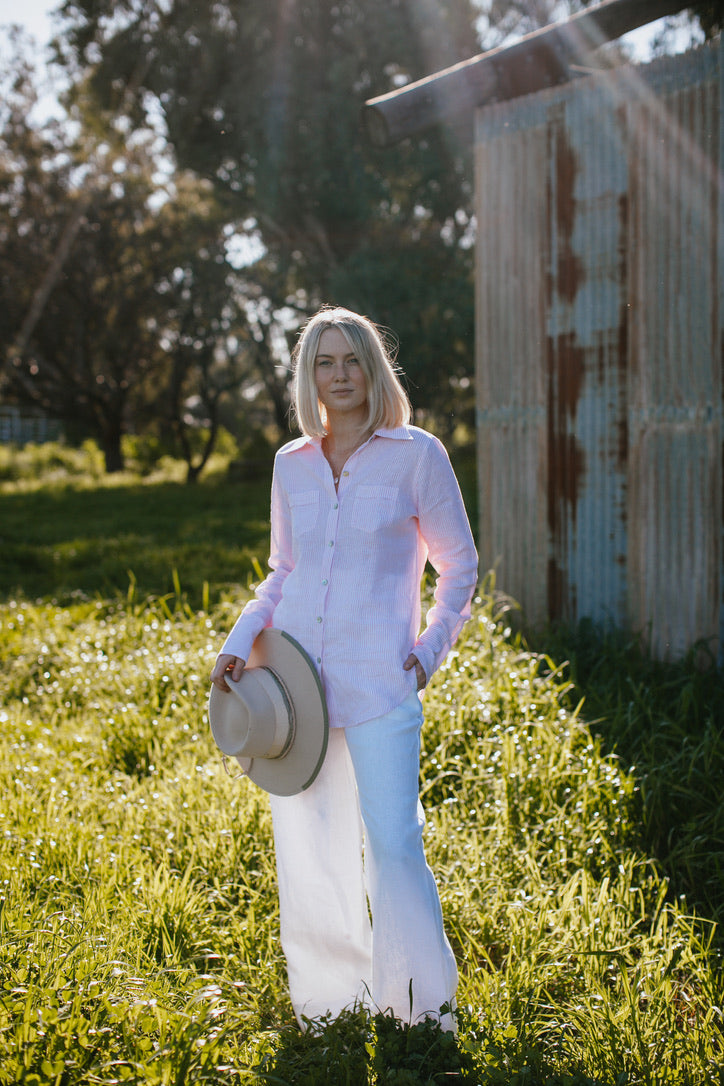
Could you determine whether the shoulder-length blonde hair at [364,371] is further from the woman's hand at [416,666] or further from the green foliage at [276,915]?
the green foliage at [276,915]

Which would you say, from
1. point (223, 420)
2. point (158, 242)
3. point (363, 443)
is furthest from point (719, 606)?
point (223, 420)

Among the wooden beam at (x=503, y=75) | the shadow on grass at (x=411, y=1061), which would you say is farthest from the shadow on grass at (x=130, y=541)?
the shadow on grass at (x=411, y=1061)

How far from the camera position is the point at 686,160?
5348 mm

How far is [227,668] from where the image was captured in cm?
275

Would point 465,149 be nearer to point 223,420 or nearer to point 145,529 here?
point 145,529

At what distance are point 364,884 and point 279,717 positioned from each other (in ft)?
2.18

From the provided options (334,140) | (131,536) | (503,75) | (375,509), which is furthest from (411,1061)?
(334,140)

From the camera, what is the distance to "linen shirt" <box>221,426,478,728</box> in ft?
8.48

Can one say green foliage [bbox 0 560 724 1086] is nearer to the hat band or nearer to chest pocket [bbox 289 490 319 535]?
the hat band

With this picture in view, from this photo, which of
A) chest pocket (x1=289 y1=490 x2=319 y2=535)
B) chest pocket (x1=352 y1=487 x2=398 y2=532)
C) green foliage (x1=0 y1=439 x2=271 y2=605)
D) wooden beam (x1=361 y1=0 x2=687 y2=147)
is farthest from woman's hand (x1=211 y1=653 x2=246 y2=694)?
wooden beam (x1=361 y1=0 x2=687 y2=147)

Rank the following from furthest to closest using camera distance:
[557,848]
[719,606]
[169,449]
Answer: [169,449]
[719,606]
[557,848]

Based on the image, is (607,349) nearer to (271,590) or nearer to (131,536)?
(271,590)

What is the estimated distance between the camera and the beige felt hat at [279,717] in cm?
261

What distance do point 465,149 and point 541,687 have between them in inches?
571
